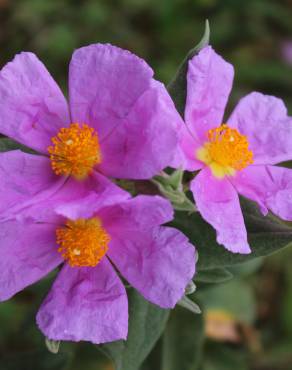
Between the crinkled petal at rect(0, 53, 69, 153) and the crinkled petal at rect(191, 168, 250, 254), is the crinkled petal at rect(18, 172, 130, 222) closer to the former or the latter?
the crinkled petal at rect(0, 53, 69, 153)

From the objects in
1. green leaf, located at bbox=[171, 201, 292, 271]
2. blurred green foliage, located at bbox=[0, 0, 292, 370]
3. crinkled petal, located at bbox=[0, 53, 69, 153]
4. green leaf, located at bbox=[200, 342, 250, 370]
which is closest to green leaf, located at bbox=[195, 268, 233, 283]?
green leaf, located at bbox=[171, 201, 292, 271]

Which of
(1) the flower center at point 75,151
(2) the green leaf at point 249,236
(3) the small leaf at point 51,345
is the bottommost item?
(3) the small leaf at point 51,345

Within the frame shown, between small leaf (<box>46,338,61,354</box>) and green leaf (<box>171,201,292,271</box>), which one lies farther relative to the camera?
green leaf (<box>171,201,292,271</box>)

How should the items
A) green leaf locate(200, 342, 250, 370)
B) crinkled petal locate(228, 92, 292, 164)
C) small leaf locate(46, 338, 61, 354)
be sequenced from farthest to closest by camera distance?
1. green leaf locate(200, 342, 250, 370)
2. crinkled petal locate(228, 92, 292, 164)
3. small leaf locate(46, 338, 61, 354)

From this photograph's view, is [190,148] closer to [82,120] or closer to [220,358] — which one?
[82,120]

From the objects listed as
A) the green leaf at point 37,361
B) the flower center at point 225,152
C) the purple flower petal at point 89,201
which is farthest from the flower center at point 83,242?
the green leaf at point 37,361

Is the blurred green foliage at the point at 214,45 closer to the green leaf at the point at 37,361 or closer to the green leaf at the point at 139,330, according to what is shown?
the green leaf at the point at 37,361

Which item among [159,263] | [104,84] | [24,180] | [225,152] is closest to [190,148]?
[225,152]
